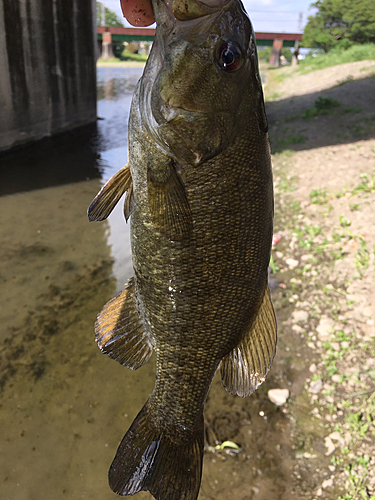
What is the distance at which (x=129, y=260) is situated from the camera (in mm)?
5500

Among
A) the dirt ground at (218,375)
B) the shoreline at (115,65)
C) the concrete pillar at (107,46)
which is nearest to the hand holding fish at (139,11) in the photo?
the dirt ground at (218,375)

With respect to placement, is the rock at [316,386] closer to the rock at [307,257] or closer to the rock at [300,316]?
the rock at [300,316]

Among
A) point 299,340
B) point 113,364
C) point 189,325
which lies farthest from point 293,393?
point 189,325

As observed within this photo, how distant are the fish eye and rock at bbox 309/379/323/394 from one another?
3346 mm

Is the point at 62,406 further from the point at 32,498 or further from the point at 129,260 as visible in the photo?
the point at 129,260

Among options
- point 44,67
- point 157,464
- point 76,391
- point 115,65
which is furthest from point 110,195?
point 115,65

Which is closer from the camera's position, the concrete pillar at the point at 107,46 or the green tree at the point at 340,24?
the green tree at the point at 340,24

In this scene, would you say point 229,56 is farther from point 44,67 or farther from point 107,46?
point 107,46

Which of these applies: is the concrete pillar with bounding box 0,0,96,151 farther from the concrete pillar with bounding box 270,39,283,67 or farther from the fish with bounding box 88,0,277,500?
the concrete pillar with bounding box 270,39,283,67

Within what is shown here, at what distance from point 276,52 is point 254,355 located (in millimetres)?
34498

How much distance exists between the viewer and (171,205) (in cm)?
143

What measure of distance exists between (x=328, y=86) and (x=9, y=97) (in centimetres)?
988

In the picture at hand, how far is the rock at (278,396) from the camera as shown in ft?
12.2

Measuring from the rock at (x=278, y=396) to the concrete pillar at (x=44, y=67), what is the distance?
26.7 feet
